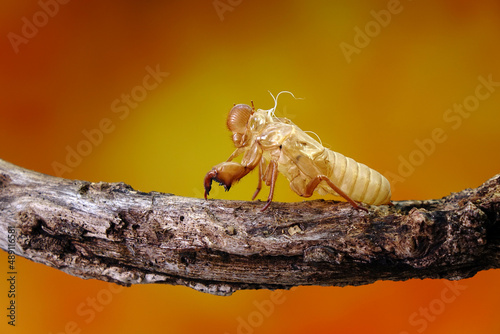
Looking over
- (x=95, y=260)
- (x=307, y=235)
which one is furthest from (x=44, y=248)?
(x=307, y=235)

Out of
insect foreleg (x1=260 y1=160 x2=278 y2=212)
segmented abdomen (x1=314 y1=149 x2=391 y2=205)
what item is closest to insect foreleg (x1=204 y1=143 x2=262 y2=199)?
insect foreleg (x1=260 y1=160 x2=278 y2=212)

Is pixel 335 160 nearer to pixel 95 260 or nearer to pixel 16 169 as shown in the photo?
pixel 95 260

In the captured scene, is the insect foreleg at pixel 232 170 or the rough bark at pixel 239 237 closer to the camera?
the rough bark at pixel 239 237

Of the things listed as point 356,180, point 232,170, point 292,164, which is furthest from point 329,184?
point 232,170

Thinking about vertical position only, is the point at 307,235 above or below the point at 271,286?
above

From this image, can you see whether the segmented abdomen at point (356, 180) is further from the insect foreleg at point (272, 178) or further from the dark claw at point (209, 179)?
the dark claw at point (209, 179)

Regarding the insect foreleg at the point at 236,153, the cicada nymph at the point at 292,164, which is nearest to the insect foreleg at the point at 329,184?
the cicada nymph at the point at 292,164
